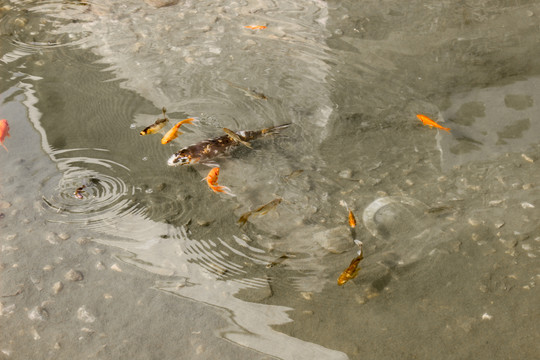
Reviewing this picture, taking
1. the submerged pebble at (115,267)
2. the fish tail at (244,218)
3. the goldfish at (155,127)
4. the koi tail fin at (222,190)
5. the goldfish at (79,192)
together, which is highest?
the goldfish at (155,127)

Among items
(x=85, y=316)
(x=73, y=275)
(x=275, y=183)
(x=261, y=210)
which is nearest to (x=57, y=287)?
(x=73, y=275)

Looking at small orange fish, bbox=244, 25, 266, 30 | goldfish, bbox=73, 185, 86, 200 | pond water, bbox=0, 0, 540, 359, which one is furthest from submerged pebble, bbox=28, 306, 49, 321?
small orange fish, bbox=244, 25, 266, 30

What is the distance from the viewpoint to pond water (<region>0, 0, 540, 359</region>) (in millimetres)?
2611

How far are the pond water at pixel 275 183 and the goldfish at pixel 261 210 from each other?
0.04m

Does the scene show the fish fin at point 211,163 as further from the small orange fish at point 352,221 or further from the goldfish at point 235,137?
the small orange fish at point 352,221

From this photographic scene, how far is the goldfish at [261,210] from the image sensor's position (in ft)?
10.1

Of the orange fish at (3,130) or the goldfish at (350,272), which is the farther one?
the orange fish at (3,130)

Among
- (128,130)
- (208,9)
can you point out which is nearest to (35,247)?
(128,130)

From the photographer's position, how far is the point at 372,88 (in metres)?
4.06

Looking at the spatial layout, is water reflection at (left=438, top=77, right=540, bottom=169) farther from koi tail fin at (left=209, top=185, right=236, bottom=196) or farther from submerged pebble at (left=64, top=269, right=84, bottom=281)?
submerged pebble at (left=64, top=269, right=84, bottom=281)

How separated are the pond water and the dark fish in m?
0.06

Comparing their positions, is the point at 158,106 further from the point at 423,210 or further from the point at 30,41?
the point at 423,210

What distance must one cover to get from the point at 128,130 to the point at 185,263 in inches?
50.5

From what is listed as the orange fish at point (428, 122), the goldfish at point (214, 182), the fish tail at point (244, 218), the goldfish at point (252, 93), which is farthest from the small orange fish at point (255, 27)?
the fish tail at point (244, 218)
